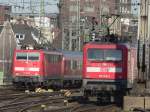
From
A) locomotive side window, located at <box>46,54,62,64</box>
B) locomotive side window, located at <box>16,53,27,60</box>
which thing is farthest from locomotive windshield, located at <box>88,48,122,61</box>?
locomotive side window, located at <box>46,54,62,64</box>

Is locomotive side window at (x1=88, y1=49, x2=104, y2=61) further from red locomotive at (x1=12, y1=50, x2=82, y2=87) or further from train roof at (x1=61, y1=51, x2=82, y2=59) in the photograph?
train roof at (x1=61, y1=51, x2=82, y2=59)

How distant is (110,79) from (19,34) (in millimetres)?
68584

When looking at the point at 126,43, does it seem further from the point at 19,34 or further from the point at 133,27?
the point at 19,34

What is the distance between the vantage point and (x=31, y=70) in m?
39.4

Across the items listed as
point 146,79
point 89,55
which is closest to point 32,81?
point 89,55

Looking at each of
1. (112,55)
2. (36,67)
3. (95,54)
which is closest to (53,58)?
(36,67)

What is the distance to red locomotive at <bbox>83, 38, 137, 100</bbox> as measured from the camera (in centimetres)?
2639

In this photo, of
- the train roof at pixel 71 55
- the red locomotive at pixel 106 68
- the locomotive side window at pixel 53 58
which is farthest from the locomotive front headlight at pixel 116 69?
the train roof at pixel 71 55

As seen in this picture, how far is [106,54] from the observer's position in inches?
1053

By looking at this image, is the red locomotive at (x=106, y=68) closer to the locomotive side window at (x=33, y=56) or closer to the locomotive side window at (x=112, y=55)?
the locomotive side window at (x=112, y=55)

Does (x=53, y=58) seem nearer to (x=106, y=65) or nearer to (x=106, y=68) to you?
(x=106, y=65)

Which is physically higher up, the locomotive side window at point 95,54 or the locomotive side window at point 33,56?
the locomotive side window at point 95,54

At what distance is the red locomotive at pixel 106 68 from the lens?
2639 cm

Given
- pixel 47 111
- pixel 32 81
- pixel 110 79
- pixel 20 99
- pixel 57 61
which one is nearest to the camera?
pixel 47 111
